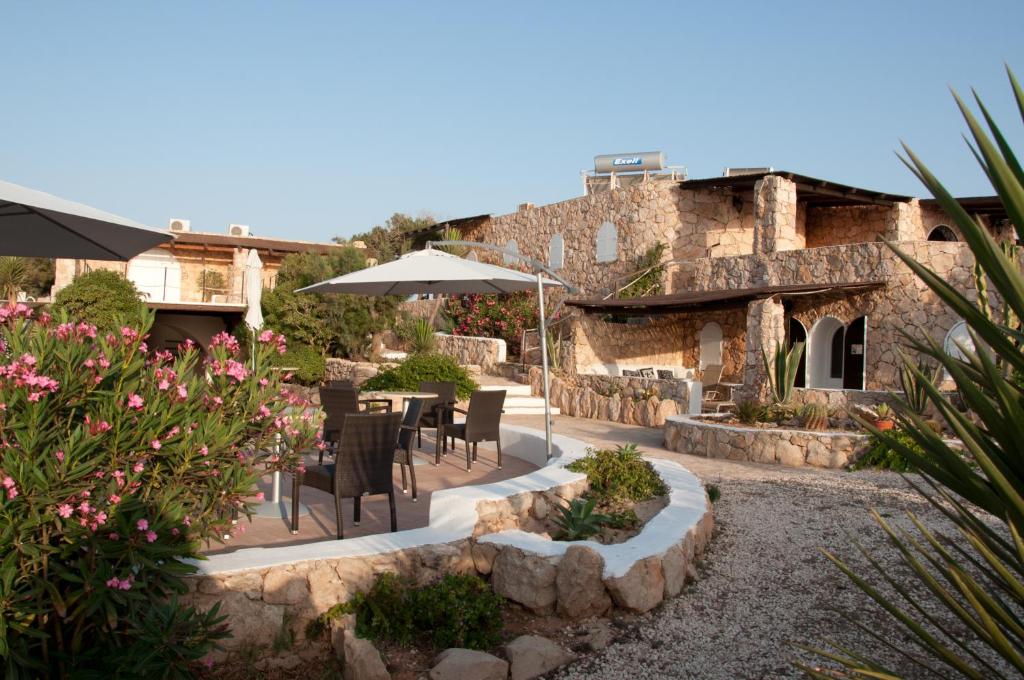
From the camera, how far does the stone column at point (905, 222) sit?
2056 cm

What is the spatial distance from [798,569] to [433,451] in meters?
4.83

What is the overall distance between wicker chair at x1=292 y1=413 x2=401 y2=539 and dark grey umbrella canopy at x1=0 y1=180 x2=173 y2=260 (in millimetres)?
1866

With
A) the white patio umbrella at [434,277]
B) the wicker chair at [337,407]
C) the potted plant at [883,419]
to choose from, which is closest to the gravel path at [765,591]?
the potted plant at [883,419]

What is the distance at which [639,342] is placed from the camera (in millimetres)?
22703

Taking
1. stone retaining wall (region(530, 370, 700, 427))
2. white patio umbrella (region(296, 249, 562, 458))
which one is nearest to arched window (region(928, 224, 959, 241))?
stone retaining wall (region(530, 370, 700, 427))

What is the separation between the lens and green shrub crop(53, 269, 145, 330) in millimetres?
20406

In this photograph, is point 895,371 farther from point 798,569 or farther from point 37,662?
point 37,662

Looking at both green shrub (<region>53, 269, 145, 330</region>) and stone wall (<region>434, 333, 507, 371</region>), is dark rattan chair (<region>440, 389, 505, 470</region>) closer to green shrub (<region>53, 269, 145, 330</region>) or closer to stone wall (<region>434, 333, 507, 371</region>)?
stone wall (<region>434, 333, 507, 371</region>)

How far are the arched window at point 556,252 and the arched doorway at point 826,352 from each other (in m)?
9.44

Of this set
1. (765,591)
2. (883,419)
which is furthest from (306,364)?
(765,591)

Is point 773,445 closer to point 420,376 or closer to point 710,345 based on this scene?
point 420,376

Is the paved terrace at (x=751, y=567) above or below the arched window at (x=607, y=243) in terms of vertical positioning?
below

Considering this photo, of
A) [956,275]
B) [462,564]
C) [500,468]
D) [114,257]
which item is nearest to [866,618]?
[462,564]

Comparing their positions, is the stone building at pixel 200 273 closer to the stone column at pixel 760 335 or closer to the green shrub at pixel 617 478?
the stone column at pixel 760 335
